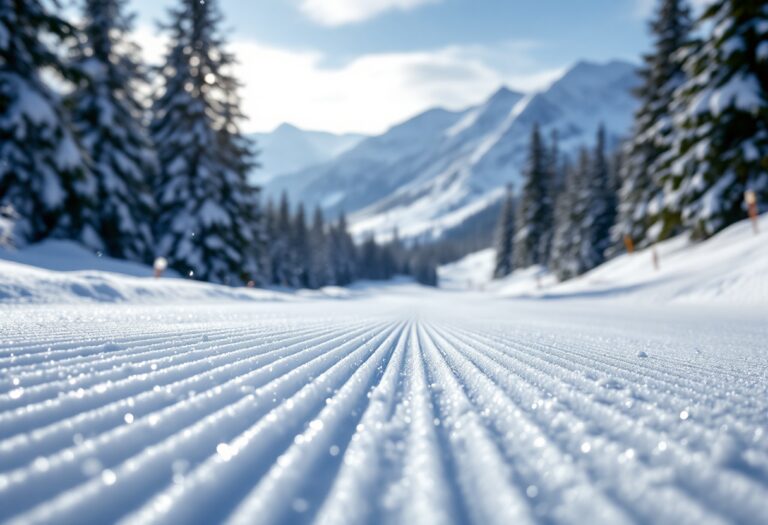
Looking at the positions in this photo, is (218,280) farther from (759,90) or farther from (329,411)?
(759,90)

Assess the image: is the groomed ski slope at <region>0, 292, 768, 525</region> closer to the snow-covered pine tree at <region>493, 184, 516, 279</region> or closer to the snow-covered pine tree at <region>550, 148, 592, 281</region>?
the snow-covered pine tree at <region>550, 148, 592, 281</region>

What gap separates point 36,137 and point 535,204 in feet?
120

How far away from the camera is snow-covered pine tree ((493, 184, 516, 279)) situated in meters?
47.7

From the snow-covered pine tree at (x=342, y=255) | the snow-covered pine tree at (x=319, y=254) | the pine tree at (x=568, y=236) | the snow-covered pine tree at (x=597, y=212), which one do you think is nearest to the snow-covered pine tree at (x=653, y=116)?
the snow-covered pine tree at (x=597, y=212)

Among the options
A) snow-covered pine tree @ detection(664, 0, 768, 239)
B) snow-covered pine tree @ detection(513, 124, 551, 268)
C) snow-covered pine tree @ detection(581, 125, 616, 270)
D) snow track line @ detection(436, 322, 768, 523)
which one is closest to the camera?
snow track line @ detection(436, 322, 768, 523)

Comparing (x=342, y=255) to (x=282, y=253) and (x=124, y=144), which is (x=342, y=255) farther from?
(x=124, y=144)

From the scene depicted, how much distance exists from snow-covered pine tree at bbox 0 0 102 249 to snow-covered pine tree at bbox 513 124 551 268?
3438cm

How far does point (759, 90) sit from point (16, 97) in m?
19.3

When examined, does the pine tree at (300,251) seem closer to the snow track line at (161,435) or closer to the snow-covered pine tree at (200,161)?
the snow-covered pine tree at (200,161)

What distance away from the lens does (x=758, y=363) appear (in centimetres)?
200

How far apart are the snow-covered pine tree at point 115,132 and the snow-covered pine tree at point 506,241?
39.2 meters

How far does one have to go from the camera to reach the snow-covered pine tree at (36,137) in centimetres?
990

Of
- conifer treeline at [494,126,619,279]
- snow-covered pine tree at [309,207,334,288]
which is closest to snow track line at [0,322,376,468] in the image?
conifer treeline at [494,126,619,279]

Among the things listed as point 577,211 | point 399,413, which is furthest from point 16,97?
point 577,211
